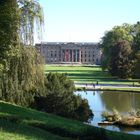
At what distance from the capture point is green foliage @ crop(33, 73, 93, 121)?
32.5 m

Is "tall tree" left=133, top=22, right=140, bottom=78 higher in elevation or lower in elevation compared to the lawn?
higher

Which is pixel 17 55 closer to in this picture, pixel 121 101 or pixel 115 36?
pixel 121 101

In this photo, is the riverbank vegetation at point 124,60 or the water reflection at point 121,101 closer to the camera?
the water reflection at point 121,101

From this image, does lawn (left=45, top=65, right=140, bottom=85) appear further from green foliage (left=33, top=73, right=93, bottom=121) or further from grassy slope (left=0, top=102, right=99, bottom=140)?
grassy slope (left=0, top=102, right=99, bottom=140)

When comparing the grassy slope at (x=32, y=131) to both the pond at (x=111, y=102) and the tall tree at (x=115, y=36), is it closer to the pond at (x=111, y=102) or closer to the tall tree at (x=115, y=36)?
the pond at (x=111, y=102)

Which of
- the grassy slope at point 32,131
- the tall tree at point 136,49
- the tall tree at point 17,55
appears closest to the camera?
the grassy slope at point 32,131

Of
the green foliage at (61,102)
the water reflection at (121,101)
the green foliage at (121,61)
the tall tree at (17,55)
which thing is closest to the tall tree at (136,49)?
the green foliage at (121,61)

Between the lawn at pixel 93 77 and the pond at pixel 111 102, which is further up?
the pond at pixel 111 102

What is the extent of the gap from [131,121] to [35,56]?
36.7 ft

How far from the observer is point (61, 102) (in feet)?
107

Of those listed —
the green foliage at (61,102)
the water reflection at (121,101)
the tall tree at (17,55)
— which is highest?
the tall tree at (17,55)

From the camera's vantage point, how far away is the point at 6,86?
23.9 meters

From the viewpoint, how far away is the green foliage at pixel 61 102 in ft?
107

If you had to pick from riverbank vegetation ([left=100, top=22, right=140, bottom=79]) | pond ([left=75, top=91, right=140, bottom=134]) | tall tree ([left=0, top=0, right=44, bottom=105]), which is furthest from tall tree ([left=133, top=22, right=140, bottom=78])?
tall tree ([left=0, top=0, right=44, bottom=105])
